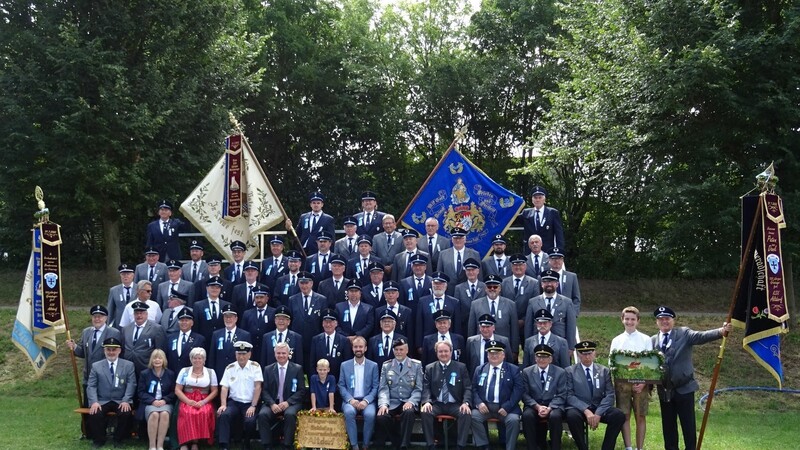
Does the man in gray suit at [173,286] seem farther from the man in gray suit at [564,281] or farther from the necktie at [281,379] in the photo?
the man in gray suit at [564,281]

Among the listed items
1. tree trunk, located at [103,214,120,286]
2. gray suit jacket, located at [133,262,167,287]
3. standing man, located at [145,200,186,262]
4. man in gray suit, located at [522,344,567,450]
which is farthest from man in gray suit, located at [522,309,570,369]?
tree trunk, located at [103,214,120,286]

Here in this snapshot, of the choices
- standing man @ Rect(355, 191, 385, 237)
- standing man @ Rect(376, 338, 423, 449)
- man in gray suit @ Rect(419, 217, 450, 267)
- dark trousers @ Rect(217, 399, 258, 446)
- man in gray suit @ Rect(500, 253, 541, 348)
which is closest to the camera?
standing man @ Rect(376, 338, 423, 449)

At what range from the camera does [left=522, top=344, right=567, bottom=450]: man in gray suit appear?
10.3 metres

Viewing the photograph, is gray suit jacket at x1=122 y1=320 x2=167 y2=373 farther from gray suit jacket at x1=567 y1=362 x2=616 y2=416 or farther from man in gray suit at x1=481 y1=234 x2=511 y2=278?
gray suit jacket at x1=567 y1=362 x2=616 y2=416

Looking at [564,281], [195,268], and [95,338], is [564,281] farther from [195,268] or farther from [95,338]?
[95,338]

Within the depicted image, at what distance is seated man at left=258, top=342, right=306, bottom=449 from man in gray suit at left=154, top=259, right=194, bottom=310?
7.98 feet

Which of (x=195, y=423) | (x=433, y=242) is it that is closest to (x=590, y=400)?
(x=433, y=242)

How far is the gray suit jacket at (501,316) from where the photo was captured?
11484mm

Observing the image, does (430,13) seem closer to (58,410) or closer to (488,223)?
(488,223)

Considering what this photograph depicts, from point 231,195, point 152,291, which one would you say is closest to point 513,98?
point 231,195

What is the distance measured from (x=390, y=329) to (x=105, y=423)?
13.1ft

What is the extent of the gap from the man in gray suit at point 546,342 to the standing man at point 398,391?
1457 millimetres

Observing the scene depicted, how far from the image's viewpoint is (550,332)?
1113 cm

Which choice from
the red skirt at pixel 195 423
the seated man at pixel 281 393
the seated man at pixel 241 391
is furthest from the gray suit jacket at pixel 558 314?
the red skirt at pixel 195 423
